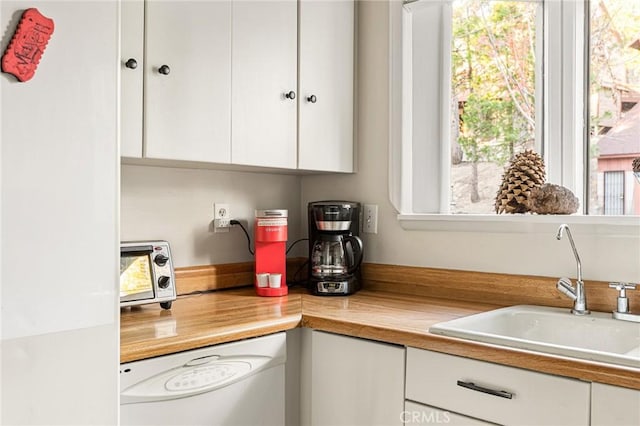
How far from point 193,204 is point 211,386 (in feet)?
2.70

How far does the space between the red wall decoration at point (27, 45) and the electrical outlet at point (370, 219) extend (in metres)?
1.46

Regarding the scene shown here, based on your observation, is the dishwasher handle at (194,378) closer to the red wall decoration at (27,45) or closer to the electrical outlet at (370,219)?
the red wall decoration at (27,45)

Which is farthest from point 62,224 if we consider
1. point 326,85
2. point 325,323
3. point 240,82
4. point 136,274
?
point 326,85

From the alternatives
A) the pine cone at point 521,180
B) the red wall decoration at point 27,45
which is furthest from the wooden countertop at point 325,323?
the red wall decoration at point 27,45

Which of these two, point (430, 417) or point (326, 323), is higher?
point (326, 323)

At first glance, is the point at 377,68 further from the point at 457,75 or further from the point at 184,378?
the point at 184,378

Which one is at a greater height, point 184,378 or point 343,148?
point 343,148

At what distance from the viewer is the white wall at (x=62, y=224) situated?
1060mm

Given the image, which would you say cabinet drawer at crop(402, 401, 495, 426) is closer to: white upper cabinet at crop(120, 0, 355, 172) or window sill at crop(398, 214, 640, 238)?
window sill at crop(398, 214, 640, 238)

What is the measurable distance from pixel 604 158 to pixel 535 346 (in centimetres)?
91

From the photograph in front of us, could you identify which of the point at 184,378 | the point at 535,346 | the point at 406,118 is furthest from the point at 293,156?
the point at 535,346

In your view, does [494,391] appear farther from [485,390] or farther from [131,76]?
[131,76]

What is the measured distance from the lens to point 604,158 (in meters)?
1.94

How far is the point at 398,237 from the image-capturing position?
226 cm
